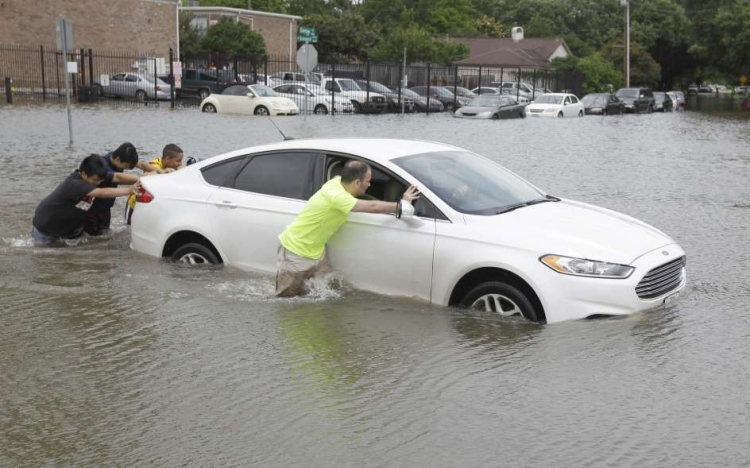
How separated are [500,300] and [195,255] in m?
2.98

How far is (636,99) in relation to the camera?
179 ft

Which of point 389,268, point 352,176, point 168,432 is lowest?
point 168,432

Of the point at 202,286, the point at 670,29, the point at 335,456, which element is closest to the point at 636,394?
the point at 335,456

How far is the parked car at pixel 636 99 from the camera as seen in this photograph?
2111 inches

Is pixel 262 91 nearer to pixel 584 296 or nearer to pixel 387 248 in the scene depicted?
pixel 387 248

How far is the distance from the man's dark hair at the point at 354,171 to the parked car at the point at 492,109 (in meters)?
32.2

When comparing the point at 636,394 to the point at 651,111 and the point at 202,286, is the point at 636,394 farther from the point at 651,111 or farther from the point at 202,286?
the point at 651,111

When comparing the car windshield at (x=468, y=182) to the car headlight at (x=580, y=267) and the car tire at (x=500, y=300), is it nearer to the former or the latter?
the car tire at (x=500, y=300)

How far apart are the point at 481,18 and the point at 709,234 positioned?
11278 centimetres

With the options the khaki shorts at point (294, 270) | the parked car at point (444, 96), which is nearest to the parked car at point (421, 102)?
the parked car at point (444, 96)

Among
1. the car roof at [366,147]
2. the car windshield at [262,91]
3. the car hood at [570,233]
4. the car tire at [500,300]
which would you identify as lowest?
the car tire at [500,300]

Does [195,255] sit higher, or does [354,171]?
[354,171]

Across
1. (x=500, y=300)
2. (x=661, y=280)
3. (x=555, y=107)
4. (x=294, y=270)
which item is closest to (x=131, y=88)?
(x=555, y=107)

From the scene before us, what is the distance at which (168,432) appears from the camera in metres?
4.81
